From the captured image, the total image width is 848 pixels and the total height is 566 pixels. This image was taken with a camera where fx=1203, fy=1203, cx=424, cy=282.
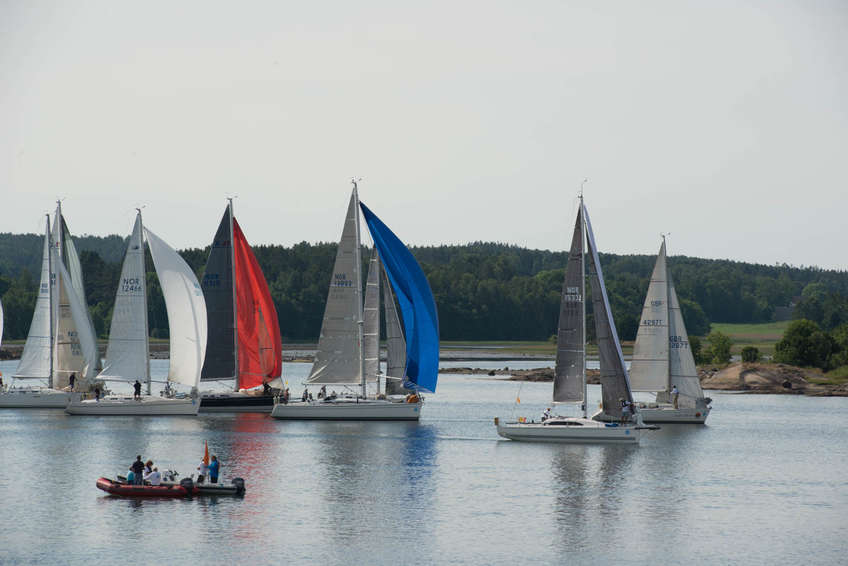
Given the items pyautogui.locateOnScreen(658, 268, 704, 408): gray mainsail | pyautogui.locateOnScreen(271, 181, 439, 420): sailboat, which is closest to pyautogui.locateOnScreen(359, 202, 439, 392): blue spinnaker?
pyautogui.locateOnScreen(271, 181, 439, 420): sailboat

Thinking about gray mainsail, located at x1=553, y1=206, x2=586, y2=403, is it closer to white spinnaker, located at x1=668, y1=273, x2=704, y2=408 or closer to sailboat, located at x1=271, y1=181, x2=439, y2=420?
sailboat, located at x1=271, y1=181, x2=439, y2=420

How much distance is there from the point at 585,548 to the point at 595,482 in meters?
13.3

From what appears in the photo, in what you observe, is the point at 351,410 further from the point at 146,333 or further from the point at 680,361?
the point at 680,361

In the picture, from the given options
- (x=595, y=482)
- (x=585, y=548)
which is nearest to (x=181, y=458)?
(x=595, y=482)

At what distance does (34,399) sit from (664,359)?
1780 inches

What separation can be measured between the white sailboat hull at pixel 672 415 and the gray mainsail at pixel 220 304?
2853cm

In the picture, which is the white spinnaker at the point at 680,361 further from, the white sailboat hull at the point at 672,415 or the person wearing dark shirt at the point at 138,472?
the person wearing dark shirt at the point at 138,472

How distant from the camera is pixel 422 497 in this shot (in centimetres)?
5188

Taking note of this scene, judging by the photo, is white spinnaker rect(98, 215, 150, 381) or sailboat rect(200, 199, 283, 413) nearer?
white spinnaker rect(98, 215, 150, 381)

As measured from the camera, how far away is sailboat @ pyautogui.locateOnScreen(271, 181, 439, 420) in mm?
75875

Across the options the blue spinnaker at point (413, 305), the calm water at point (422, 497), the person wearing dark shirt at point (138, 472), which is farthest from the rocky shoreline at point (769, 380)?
the person wearing dark shirt at point (138, 472)

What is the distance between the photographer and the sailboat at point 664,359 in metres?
78.0

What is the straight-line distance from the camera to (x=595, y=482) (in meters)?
55.5

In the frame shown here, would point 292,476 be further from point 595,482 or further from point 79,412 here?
point 79,412
